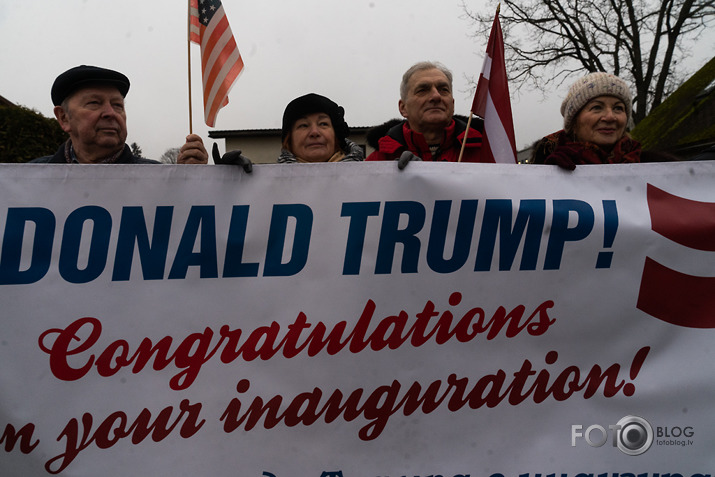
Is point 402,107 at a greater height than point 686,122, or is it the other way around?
point 686,122

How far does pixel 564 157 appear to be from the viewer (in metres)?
2.29

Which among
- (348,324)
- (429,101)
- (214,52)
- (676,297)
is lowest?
(348,324)

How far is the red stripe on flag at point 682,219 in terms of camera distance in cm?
221

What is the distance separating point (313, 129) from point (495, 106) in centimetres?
89

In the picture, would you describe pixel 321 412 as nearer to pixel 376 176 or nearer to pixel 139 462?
pixel 139 462

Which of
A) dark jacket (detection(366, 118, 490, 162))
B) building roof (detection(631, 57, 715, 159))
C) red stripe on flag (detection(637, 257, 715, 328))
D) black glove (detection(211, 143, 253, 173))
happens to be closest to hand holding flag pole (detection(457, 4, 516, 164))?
dark jacket (detection(366, 118, 490, 162))

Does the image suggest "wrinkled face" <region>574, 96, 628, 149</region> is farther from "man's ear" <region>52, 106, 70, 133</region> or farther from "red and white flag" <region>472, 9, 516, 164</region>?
"man's ear" <region>52, 106, 70, 133</region>

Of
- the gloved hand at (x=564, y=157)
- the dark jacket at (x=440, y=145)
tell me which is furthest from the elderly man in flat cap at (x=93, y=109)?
the gloved hand at (x=564, y=157)

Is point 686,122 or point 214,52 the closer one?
point 214,52

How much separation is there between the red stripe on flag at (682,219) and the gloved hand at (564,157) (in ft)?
1.06

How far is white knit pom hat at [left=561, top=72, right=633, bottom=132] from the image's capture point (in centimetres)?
254

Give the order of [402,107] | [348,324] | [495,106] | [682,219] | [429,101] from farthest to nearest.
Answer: [402,107] → [429,101] → [495,106] → [682,219] → [348,324]

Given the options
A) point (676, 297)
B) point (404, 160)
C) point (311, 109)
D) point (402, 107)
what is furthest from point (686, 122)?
point (404, 160)

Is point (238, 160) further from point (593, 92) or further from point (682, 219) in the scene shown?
point (682, 219)
